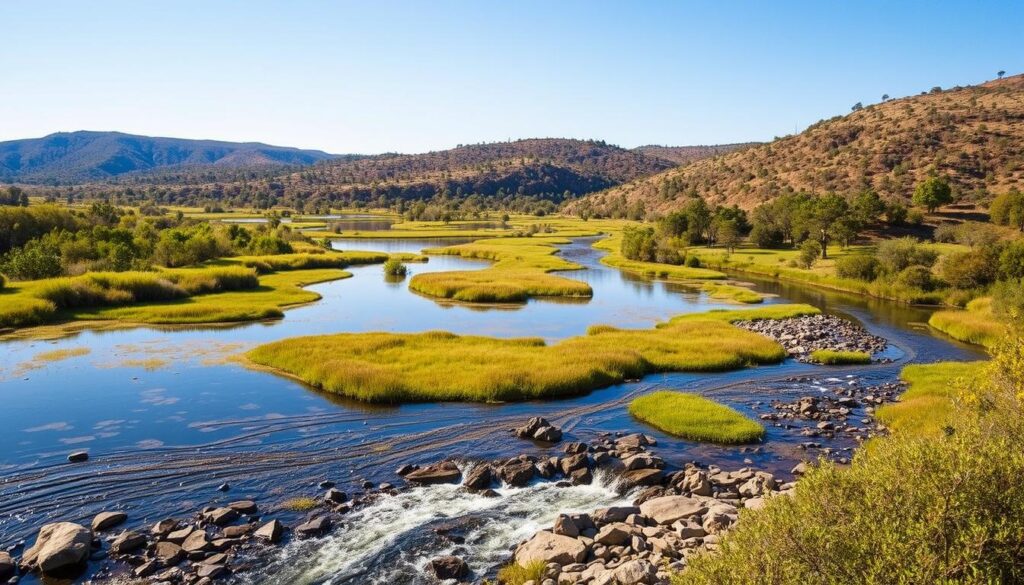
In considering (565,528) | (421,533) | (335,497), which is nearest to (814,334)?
(565,528)

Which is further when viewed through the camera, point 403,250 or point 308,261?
point 403,250

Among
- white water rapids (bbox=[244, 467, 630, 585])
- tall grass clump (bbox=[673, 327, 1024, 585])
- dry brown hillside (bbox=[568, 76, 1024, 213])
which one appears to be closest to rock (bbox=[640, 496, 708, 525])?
white water rapids (bbox=[244, 467, 630, 585])

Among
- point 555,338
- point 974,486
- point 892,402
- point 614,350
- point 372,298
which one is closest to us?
point 974,486

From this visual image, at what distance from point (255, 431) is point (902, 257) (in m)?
64.9

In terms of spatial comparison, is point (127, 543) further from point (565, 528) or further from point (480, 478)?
point (565, 528)

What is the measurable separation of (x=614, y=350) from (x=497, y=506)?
19.8 m

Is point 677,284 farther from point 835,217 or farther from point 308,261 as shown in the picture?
point 308,261

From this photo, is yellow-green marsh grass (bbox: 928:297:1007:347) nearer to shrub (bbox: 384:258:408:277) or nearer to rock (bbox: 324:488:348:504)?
rock (bbox: 324:488:348:504)

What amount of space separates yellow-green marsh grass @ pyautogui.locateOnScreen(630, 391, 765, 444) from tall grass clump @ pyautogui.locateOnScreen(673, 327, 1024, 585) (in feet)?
47.1

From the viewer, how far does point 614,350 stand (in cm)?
3869

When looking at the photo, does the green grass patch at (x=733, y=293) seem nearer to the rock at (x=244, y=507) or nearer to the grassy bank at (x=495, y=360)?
the grassy bank at (x=495, y=360)

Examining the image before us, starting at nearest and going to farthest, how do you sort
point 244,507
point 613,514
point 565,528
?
point 565,528 < point 613,514 < point 244,507

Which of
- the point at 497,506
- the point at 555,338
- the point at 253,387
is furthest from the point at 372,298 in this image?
the point at 497,506

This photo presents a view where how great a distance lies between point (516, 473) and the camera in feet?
72.7
